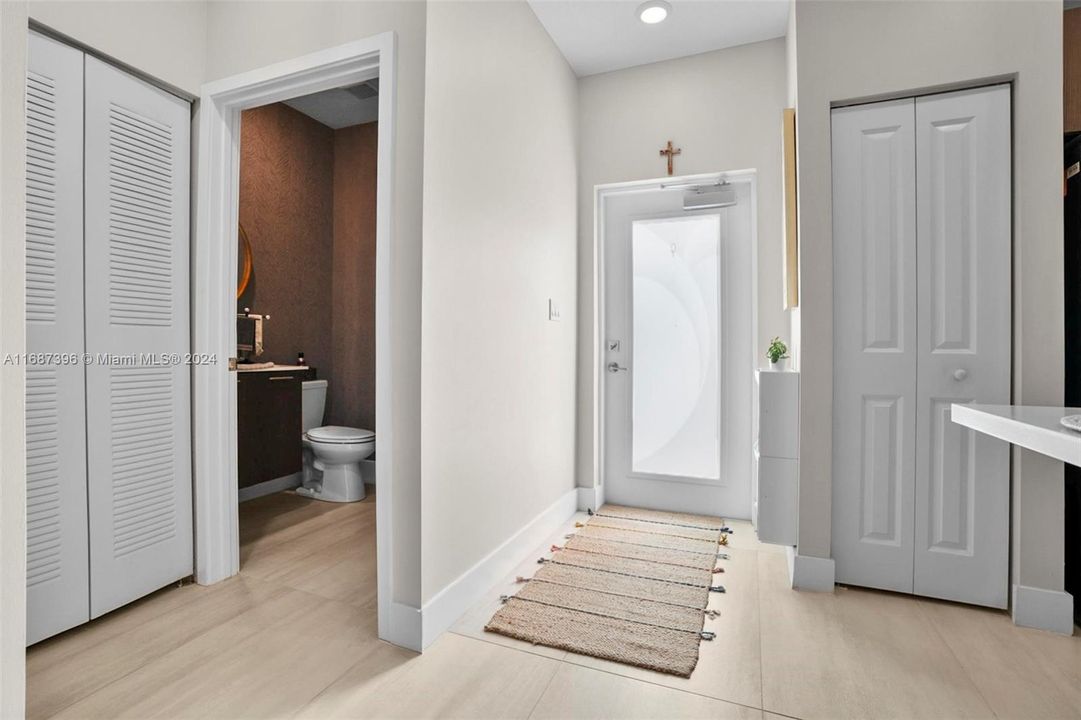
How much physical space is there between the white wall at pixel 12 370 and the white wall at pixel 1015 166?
94.7 inches

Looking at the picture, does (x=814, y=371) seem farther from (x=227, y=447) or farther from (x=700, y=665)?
(x=227, y=447)

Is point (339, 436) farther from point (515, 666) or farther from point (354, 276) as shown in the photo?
point (515, 666)

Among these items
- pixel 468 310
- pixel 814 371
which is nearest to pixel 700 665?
pixel 814 371

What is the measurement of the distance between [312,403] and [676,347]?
2.58 m

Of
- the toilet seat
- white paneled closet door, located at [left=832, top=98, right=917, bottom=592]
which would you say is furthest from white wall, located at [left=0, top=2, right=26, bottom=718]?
white paneled closet door, located at [left=832, top=98, right=917, bottom=592]

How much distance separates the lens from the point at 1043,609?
195 cm

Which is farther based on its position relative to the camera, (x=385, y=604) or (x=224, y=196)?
(x=224, y=196)

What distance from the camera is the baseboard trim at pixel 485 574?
1852mm

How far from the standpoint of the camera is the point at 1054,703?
5.02ft

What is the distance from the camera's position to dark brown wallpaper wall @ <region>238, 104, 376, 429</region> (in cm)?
376

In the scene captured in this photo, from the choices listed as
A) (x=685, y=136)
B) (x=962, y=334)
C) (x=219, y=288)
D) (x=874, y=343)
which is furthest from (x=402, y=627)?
(x=685, y=136)

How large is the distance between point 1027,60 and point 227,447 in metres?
3.39

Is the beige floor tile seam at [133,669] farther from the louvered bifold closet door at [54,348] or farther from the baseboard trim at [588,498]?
the baseboard trim at [588,498]

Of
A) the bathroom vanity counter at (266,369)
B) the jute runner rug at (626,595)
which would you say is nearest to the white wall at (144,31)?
the bathroom vanity counter at (266,369)
